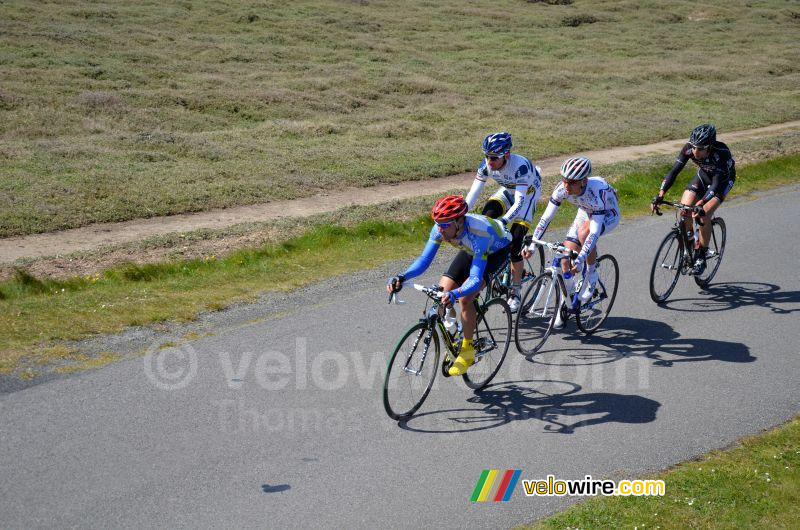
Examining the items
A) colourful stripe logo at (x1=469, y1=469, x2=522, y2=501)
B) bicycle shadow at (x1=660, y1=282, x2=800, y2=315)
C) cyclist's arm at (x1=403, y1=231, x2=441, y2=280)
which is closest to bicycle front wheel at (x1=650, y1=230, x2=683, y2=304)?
bicycle shadow at (x1=660, y1=282, x2=800, y2=315)

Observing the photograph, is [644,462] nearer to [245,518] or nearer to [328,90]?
[245,518]

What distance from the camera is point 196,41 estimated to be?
143ft

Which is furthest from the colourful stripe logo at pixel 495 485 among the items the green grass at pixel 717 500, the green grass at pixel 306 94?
the green grass at pixel 306 94

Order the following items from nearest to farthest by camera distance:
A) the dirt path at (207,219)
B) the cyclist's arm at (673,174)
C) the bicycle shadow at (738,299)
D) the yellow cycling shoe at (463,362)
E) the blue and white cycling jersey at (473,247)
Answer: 1. the blue and white cycling jersey at (473,247)
2. the yellow cycling shoe at (463,362)
3. the bicycle shadow at (738,299)
4. the cyclist's arm at (673,174)
5. the dirt path at (207,219)

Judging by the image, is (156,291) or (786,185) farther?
(786,185)

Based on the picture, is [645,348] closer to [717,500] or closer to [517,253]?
[517,253]

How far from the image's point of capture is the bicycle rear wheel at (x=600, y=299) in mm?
9797

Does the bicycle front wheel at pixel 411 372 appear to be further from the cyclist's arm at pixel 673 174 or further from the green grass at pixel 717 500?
the cyclist's arm at pixel 673 174

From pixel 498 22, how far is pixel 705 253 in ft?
180

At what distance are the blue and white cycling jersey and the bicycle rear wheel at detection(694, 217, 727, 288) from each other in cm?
513

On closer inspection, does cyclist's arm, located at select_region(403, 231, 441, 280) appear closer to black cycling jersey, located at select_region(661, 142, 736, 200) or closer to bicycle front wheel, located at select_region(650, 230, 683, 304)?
bicycle front wheel, located at select_region(650, 230, 683, 304)

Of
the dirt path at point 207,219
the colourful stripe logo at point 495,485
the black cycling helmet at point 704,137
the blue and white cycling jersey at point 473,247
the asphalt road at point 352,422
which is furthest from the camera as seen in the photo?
the dirt path at point 207,219

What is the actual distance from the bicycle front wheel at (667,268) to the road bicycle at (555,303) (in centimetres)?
115

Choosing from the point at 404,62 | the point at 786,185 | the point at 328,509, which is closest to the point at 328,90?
the point at 404,62
